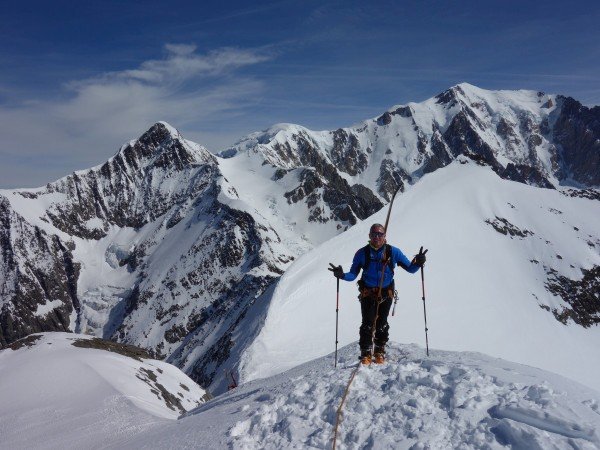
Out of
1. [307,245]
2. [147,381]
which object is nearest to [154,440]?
[147,381]

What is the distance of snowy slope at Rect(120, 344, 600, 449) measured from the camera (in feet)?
23.6

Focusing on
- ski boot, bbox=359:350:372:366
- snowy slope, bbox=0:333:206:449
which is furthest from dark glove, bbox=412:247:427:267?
snowy slope, bbox=0:333:206:449

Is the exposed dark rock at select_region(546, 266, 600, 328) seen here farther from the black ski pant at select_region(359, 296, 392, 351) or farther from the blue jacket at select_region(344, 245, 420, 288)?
the blue jacket at select_region(344, 245, 420, 288)

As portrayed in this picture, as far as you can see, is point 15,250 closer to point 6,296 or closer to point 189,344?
point 6,296

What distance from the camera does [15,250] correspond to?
618 feet

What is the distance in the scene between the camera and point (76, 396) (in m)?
21.8

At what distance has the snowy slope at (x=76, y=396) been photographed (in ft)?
52.3

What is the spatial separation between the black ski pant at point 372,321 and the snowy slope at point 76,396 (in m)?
7.65

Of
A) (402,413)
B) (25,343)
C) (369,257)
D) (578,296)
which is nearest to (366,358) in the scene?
(369,257)

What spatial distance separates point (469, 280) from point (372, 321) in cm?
4255

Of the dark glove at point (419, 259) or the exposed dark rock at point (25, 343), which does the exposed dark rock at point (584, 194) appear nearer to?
the dark glove at point (419, 259)

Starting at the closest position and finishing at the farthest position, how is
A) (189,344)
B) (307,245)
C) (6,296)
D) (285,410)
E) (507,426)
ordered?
(507,426) < (285,410) < (189,344) < (307,245) < (6,296)

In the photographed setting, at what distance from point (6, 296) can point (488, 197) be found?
7684 inches

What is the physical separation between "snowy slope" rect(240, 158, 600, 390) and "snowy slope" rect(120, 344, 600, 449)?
19.2 metres
